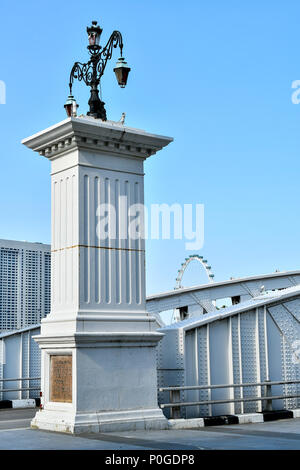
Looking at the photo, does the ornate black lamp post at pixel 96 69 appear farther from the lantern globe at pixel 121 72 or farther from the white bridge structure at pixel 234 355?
the white bridge structure at pixel 234 355

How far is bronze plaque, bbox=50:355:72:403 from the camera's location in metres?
13.9

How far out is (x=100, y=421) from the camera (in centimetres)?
1363

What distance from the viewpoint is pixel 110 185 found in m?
14.9

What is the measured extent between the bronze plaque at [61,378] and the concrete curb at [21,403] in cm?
796

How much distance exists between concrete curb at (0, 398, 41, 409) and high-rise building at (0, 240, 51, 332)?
17.2 metres

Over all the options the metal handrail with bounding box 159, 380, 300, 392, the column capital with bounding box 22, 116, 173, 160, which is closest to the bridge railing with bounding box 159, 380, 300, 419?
the metal handrail with bounding box 159, 380, 300, 392

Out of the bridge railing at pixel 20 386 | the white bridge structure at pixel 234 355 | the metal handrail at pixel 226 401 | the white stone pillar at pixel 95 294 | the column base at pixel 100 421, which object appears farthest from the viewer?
the bridge railing at pixel 20 386

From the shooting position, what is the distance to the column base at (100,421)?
1339 cm

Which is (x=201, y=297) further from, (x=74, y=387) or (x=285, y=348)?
(x=74, y=387)

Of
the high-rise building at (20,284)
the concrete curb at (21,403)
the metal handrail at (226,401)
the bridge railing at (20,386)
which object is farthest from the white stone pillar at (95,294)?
the high-rise building at (20,284)

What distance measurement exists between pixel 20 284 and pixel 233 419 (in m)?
25.9

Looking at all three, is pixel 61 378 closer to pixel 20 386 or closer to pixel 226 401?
pixel 226 401

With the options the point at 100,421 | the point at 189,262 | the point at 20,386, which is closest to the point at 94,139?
the point at 100,421

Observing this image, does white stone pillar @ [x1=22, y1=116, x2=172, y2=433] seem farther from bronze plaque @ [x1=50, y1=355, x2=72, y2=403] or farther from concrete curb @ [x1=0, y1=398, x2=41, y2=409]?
concrete curb @ [x1=0, y1=398, x2=41, y2=409]
